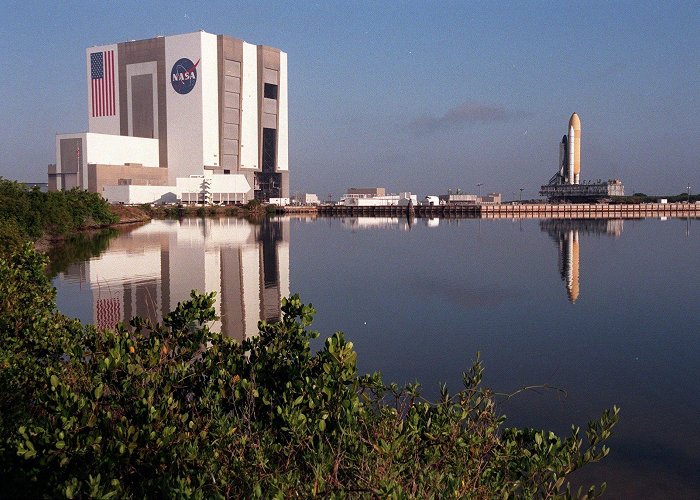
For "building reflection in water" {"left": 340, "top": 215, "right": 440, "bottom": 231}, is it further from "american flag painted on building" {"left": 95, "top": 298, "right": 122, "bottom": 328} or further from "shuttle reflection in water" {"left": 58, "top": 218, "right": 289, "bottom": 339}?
"american flag painted on building" {"left": 95, "top": 298, "right": 122, "bottom": 328}

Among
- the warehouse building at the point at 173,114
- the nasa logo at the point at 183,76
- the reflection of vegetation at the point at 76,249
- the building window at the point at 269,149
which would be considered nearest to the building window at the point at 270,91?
the warehouse building at the point at 173,114

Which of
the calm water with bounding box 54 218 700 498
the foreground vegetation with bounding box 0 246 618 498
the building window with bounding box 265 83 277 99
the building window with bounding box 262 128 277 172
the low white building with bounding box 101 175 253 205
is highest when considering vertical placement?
the building window with bounding box 265 83 277 99

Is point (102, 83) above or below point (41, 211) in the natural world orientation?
above

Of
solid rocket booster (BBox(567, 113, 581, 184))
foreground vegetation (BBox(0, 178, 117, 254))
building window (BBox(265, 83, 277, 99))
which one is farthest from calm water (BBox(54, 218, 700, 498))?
solid rocket booster (BBox(567, 113, 581, 184))

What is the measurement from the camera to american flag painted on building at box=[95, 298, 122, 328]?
55.1ft

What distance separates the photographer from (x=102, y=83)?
94750 millimetres

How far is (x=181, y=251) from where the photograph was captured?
36.3 metres

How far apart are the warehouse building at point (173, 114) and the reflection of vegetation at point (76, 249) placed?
40.4m

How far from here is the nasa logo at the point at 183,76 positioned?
290 feet

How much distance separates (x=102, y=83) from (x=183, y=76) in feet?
45.4

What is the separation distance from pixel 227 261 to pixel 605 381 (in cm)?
2255

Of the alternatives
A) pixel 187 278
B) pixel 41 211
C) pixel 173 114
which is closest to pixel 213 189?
pixel 173 114

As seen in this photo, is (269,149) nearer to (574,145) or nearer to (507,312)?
(574,145)

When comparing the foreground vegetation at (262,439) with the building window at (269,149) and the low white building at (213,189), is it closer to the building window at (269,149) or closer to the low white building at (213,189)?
the low white building at (213,189)
